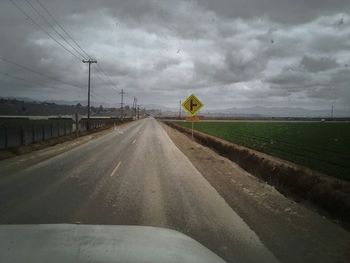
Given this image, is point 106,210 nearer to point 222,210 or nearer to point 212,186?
point 222,210

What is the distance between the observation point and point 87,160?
1766 cm

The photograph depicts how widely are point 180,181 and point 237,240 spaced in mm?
6026

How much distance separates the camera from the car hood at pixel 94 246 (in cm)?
361

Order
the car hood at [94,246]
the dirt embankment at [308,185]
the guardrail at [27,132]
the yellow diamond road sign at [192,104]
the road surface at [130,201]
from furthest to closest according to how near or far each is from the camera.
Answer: the yellow diamond road sign at [192,104], the guardrail at [27,132], the dirt embankment at [308,185], the road surface at [130,201], the car hood at [94,246]

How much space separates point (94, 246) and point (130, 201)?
512 cm

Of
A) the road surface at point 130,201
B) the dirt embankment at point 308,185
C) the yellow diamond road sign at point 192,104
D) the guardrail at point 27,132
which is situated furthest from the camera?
the yellow diamond road sign at point 192,104

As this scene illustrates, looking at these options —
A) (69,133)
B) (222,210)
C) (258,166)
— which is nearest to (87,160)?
(258,166)

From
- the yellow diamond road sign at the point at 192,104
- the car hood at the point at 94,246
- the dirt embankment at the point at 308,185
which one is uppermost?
the yellow diamond road sign at the point at 192,104

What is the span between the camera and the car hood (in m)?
3.61

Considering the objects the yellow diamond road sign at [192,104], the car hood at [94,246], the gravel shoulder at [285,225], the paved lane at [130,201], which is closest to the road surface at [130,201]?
the paved lane at [130,201]

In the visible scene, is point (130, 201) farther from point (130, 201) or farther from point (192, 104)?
point (192, 104)

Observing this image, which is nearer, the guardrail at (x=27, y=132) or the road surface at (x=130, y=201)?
the road surface at (x=130, y=201)

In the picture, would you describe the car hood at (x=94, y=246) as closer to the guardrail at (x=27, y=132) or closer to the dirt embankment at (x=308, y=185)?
the dirt embankment at (x=308, y=185)

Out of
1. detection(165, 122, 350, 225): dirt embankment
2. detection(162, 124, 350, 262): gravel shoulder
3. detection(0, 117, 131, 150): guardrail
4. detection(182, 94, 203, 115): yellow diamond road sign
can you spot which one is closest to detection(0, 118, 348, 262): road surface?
detection(162, 124, 350, 262): gravel shoulder
